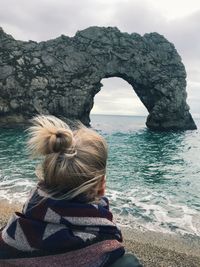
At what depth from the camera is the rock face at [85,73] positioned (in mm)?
72125

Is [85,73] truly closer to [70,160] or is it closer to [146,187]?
[146,187]

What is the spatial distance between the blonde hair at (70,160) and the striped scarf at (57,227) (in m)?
0.12

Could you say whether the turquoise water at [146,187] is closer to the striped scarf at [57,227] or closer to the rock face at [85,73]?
Answer: the striped scarf at [57,227]

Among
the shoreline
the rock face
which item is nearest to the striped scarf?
the shoreline

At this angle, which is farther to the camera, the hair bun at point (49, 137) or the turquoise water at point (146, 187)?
the turquoise water at point (146, 187)

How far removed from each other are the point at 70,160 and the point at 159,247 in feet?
30.9

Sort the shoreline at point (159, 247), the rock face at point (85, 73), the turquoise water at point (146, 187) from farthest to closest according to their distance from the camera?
the rock face at point (85, 73) < the turquoise water at point (146, 187) < the shoreline at point (159, 247)

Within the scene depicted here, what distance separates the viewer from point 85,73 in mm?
78250

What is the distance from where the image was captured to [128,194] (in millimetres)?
21016

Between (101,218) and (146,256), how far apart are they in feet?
26.2

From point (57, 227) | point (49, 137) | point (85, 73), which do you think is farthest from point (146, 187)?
point (85, 73)

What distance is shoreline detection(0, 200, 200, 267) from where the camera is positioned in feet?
34.0

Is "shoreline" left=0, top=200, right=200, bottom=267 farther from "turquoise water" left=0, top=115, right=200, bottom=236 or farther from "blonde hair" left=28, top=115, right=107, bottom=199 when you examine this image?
"blonde hair" left=28, top=115, right=107, bottom=199

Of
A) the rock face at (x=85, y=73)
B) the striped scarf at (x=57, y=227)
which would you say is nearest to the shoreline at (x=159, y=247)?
the striped scarf at (x=57, y=227)
